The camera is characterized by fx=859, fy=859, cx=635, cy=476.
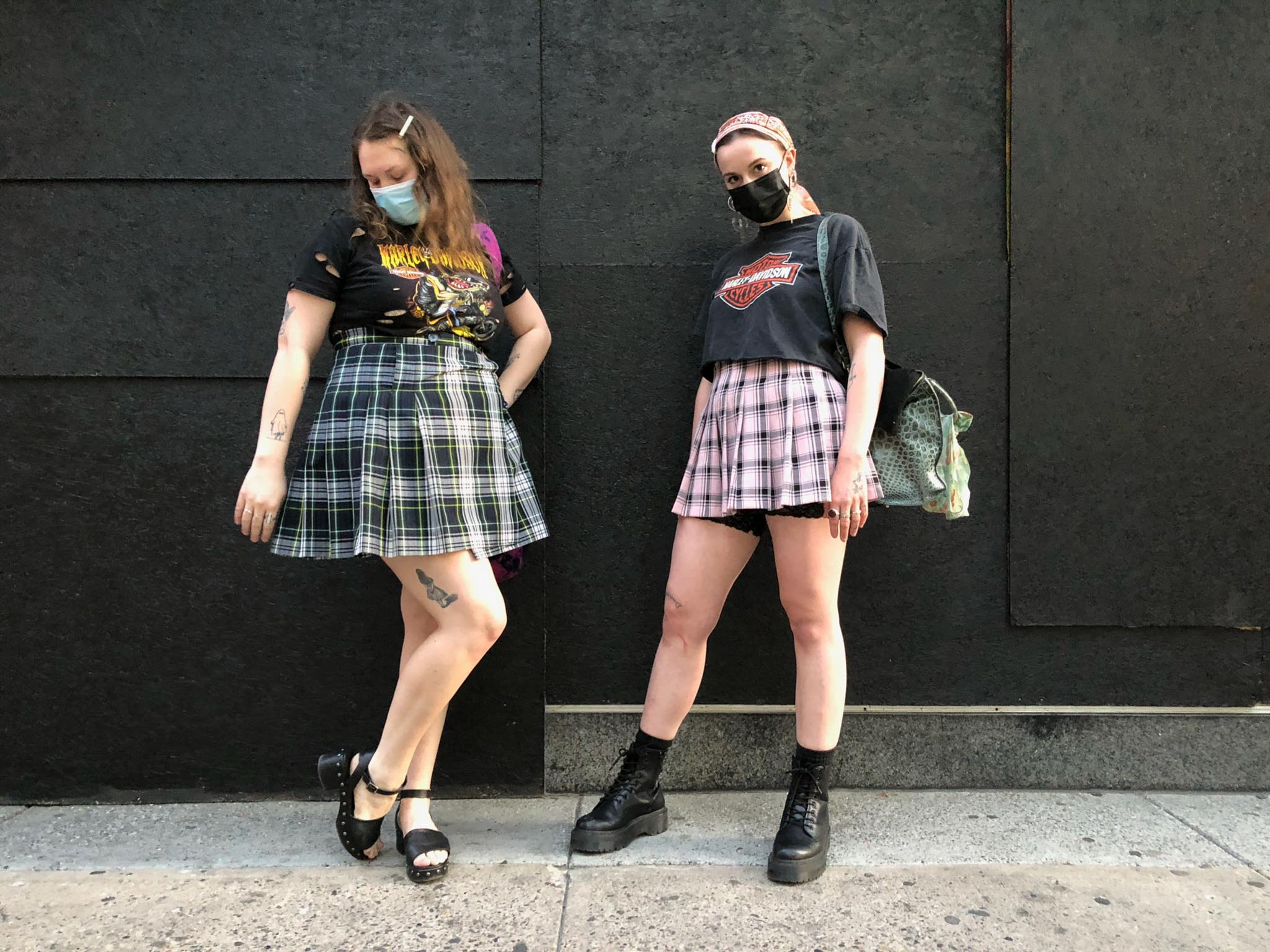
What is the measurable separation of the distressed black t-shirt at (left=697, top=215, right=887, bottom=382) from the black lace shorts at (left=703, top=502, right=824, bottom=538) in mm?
401

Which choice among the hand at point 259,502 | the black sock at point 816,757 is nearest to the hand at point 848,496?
the black sock at point 816,757

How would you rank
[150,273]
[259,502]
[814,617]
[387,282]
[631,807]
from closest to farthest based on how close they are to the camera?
1. [259,502]
2. [387,282]
3. [814,617]
4. [631,807]
5. [150,273]

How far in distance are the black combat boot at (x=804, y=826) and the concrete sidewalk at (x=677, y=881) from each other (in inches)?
1.9

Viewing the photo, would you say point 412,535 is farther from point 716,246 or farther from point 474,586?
point 716,246

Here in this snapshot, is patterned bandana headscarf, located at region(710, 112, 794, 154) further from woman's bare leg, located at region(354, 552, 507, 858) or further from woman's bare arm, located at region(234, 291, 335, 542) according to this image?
woman's bare leg, located at region(354, 552, 507, 858)

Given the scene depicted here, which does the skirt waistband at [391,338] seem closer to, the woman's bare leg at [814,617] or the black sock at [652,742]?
the woman's bare leg at [814,617]

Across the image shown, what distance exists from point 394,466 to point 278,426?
312mm

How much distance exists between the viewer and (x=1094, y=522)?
116 inches

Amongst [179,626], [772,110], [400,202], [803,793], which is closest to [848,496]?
[803,793]

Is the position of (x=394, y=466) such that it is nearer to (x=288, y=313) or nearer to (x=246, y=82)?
(x=288, y=313)

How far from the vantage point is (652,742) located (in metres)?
2.54

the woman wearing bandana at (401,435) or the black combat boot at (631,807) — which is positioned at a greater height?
the woman wearing bandana at (401,435)

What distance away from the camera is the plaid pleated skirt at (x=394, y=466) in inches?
87.0

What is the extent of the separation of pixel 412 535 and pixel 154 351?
1.35 m
